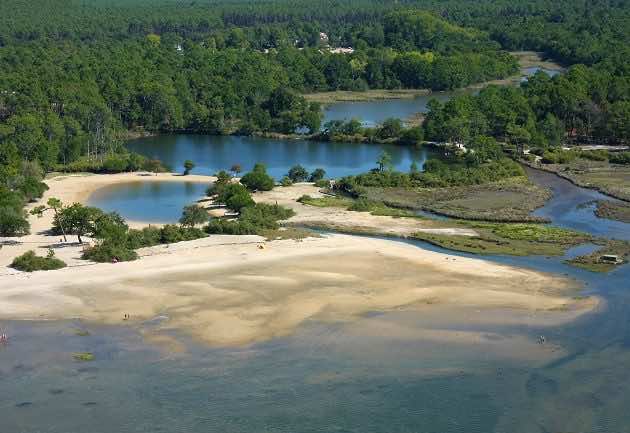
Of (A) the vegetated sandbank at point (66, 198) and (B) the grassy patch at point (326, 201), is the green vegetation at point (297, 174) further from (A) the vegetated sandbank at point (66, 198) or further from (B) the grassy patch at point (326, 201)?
(B) the grassy patch at point (326, 201)

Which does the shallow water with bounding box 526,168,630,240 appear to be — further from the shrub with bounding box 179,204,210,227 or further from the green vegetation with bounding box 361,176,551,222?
the shrub with bounding box 179,204,210,227

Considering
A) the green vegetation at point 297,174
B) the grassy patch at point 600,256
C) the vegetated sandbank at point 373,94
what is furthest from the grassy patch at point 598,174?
the vegetated sandbank at point 373,94

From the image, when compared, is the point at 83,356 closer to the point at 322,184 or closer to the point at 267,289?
the point at 267,289

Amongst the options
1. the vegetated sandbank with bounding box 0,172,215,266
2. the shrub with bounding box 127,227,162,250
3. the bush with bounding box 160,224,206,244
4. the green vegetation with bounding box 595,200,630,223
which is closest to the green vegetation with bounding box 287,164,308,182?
the vegetated sandbank with bounding box 0,172,215,266

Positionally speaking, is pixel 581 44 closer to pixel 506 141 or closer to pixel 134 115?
pixel 506 141

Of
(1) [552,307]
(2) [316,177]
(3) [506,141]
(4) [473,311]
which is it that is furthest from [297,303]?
(3) [506,141]

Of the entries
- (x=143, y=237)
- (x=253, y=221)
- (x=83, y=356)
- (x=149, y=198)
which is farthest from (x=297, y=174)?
(x=83, y=356)
